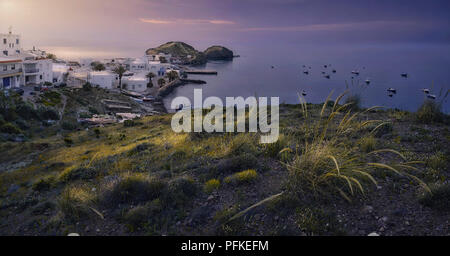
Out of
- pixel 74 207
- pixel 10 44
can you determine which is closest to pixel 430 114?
pixel 74 207

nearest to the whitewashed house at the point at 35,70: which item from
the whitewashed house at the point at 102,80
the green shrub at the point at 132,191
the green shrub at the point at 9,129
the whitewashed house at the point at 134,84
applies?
the whitewashed house at the point at 102,80

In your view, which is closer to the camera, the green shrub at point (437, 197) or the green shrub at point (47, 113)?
the green shrub at point (437, 197)

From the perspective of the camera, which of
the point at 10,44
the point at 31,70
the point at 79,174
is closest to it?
the point at 79,174

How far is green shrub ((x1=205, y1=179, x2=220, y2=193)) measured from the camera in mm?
5828

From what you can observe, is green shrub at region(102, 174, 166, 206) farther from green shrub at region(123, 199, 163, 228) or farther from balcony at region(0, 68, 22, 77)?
balcony at region(0, 68, 22, 77)

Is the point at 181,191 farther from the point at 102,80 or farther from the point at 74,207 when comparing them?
the point at 102,80

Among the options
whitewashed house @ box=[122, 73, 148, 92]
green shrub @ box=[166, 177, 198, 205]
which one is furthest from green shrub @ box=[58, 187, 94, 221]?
whitewashed house @ box=[122, 73, 148, 92]

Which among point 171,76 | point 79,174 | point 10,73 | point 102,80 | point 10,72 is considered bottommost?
point 79,174

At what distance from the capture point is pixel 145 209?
508cm

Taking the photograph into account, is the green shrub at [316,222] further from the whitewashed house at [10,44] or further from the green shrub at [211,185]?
the whitewashed house at [10,44]

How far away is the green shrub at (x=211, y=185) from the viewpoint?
583 cm

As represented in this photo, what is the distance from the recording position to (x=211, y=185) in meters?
5.96
